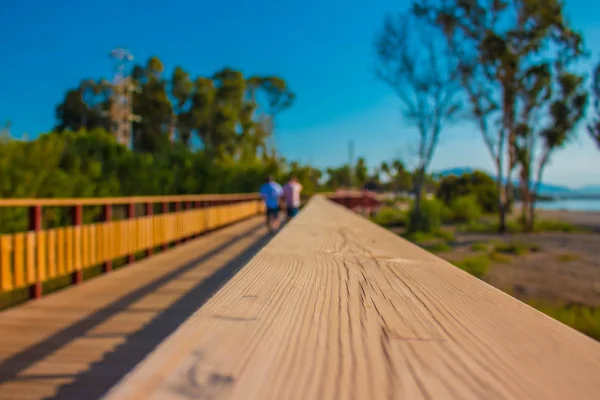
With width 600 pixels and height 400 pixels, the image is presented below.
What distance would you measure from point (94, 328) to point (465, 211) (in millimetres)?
19561

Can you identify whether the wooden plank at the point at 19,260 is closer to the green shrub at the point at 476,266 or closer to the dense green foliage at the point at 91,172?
the dense green foliage at the point at 91,172

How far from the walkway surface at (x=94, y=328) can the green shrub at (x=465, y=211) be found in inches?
653

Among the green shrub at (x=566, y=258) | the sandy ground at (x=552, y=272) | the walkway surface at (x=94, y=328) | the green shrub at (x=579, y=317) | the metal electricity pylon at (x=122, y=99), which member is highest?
the metal electricity pylon at (x=122, y=99)

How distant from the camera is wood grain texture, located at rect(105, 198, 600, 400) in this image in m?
0.56

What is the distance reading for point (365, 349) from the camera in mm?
684

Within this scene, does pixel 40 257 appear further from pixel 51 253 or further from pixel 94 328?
pixel 94 328

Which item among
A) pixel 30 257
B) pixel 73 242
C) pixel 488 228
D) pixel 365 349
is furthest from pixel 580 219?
pixel 365 349

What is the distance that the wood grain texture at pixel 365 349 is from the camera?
1.83ft

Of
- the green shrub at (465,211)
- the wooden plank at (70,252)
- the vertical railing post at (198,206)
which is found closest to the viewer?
the wooden plank at (70,252)

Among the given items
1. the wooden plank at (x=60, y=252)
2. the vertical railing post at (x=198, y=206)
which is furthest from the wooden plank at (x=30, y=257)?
the vertical railing post at (x=198, y=206)

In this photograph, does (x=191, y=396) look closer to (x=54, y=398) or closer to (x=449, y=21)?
(x=54, y=398)

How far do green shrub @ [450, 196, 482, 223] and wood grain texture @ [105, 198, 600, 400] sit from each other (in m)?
20.6

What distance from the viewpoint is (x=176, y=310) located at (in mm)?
4250

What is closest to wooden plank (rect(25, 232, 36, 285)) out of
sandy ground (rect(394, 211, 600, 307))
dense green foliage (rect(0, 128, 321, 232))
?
dense green foliage (rect(0, 128, 321, 232))
